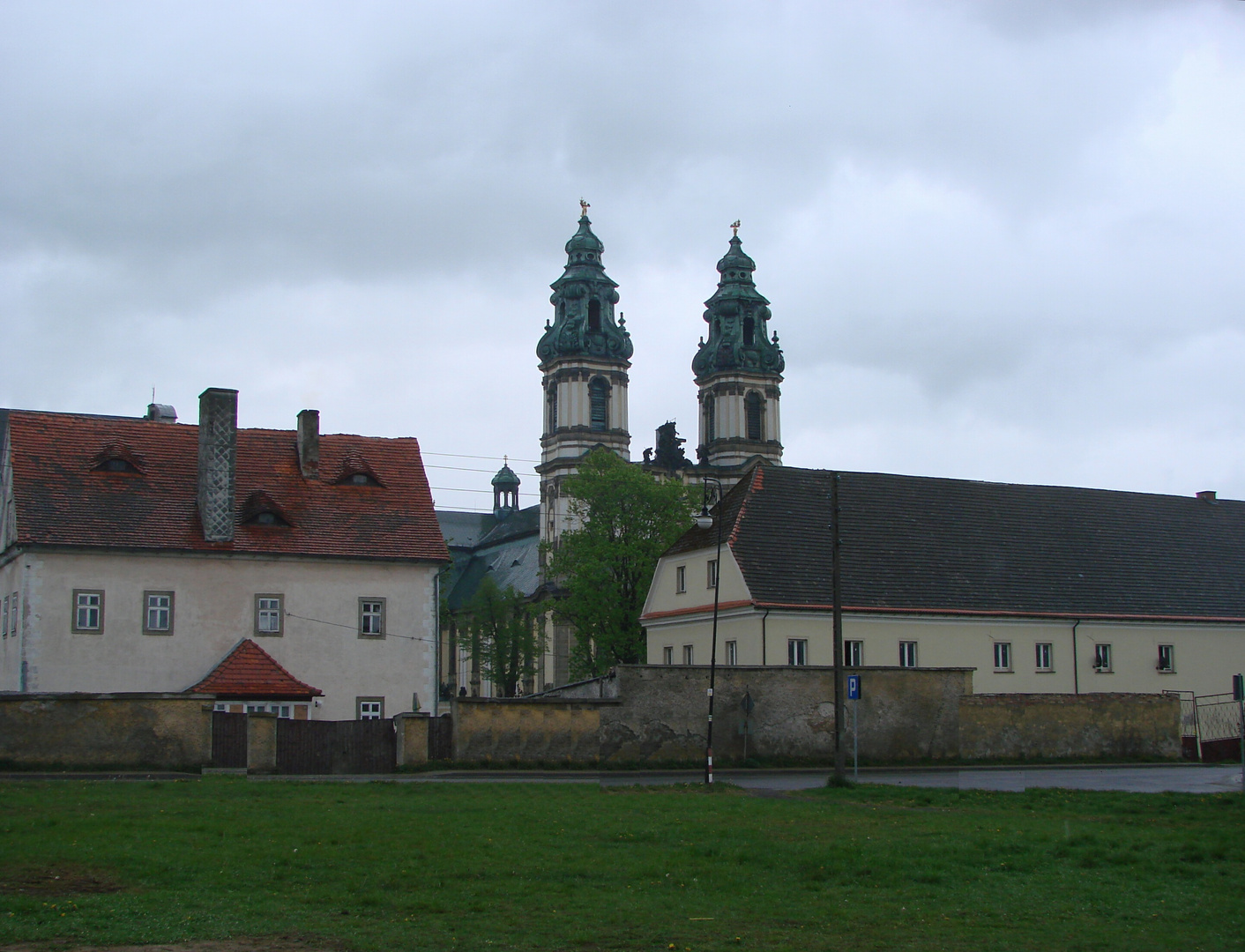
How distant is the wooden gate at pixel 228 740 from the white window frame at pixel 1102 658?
1198 inches

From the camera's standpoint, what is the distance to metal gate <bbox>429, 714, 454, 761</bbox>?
34219 millimetres

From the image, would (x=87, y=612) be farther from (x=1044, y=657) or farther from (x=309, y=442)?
(x=1044, y=657)

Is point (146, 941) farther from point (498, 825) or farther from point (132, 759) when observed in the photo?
point (132, 759)

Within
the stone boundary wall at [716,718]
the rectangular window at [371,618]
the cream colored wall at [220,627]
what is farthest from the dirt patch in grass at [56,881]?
the rectangular window at [371,618]

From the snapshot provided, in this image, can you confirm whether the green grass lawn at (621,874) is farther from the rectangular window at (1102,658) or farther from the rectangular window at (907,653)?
the rectangular window at (1102,658)

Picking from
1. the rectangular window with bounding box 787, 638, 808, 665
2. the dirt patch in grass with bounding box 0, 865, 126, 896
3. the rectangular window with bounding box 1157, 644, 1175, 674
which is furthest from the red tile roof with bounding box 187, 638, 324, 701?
the rectangular window with bounding box 1157, 644, 1175, 674

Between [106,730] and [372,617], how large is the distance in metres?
12.3

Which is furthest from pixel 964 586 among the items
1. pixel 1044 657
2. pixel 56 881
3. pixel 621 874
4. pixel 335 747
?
pixel 56 881

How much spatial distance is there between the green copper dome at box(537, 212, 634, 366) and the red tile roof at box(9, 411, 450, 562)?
61722 mm

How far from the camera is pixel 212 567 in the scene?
40719 millimetres

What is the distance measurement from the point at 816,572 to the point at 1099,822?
1065 inches

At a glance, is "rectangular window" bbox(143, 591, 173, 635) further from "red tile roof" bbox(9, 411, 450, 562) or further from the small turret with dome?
the small turret with dome

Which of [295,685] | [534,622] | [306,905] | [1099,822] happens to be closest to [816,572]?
[295,685]

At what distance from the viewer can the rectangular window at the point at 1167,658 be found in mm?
50625
